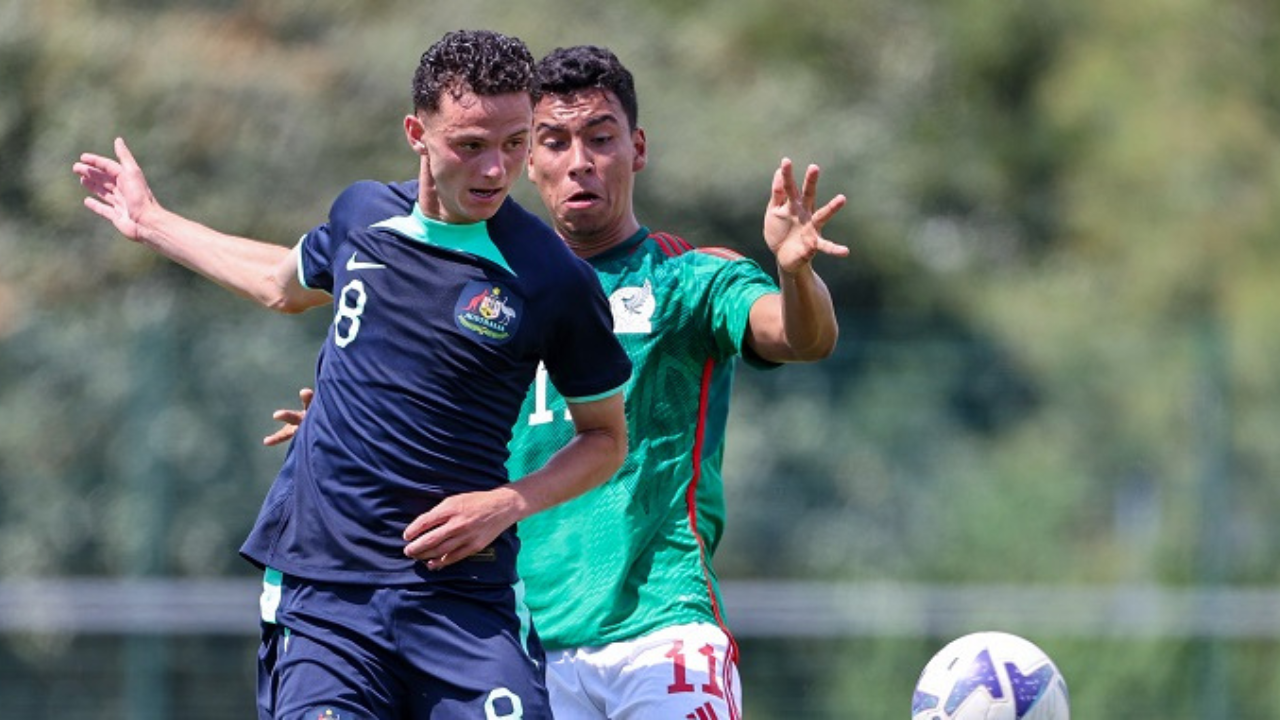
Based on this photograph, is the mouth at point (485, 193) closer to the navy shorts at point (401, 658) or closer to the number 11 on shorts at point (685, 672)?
the navy shorts at point (401, 658)

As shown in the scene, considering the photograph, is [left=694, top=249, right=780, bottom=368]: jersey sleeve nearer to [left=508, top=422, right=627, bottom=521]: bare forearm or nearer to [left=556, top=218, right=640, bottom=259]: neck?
[left=556, top=218, right=640, bottom=259]: neck

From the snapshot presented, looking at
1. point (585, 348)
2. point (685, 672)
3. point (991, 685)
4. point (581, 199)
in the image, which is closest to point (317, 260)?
point (585, 348)

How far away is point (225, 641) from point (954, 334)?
606cm

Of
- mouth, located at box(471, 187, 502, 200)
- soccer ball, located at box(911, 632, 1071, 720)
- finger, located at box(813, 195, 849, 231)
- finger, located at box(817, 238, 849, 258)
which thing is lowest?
soccer ball, located at box(911, 632, 1071, 720)

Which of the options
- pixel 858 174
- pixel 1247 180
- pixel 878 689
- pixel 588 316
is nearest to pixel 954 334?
pixel 858 174

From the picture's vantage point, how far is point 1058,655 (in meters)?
→ 13.7

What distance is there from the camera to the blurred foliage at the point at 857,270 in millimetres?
13703

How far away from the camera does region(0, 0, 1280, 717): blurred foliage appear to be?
13703 mm

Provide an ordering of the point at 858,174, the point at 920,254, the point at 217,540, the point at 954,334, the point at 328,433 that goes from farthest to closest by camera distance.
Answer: the point at 920,254
the point at 858,174
the point at 954,334
the point at 217,540
the point at 328,433

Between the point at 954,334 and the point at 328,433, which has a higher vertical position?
the point at 954,334

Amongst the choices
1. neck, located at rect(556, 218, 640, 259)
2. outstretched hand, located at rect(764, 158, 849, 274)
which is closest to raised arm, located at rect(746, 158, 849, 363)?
outstretched hand, located at rect(764, 158, 849, 274)

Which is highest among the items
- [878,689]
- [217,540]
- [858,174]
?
[858,174]

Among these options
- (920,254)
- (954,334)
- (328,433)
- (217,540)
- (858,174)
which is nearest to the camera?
(328,433)

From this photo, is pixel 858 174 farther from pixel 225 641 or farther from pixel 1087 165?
pixel 225 641
